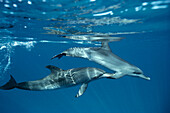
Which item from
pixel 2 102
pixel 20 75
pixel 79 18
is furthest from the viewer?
pixel 20 75

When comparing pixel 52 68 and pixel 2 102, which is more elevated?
pixel 52 68

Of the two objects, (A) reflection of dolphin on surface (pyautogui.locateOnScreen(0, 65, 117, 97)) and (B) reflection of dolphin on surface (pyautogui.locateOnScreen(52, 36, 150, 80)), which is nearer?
(A) reflection of dolphin on surface (pyautogui.locateOnScreen(0, 65, 117, 97))

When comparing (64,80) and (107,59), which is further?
(107,59)

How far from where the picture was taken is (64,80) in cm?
520

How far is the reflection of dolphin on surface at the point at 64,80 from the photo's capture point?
512cm

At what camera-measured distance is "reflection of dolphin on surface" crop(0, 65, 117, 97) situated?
16.8ft

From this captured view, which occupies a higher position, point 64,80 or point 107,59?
point 107,59

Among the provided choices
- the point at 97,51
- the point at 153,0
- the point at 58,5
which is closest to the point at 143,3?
the point at 153,0

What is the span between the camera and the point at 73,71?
5375mm

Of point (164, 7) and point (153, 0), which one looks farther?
point (164, 7)

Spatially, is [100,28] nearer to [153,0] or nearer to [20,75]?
[153,0]

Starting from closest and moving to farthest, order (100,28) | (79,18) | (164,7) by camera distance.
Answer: (164,7), (79,18), (100,28)

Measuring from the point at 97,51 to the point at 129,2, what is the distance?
344cm

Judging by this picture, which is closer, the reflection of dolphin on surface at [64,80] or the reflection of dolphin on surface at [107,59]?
the reflection of dolphin on surface at [64,80]
